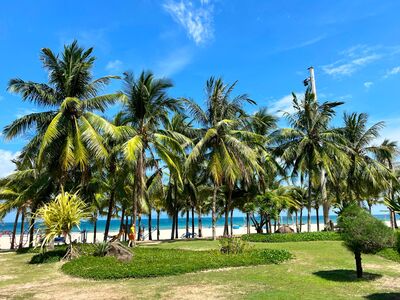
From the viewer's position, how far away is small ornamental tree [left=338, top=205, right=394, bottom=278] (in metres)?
10.3

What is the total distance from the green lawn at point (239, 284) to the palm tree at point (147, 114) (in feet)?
29.2

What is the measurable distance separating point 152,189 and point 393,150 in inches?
866

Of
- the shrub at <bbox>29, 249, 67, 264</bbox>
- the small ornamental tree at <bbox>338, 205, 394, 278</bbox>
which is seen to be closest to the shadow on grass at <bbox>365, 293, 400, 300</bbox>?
the small ornamental tree at <bbox>338, 205, 394, 278</bbox>

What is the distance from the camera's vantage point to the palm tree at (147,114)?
2134cm

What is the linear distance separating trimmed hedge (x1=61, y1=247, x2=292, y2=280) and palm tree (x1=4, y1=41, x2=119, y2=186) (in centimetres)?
616

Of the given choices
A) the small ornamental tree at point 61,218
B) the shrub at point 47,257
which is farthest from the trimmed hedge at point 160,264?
the shrub at point 47,257

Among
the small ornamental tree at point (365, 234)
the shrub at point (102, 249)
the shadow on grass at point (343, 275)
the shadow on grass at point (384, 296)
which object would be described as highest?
the small ornamental tree at point (365, 234)

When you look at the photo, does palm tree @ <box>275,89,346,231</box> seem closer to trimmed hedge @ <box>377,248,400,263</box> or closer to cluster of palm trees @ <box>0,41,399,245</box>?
cluster of palm trees @ <box>0,41,399,245</box>

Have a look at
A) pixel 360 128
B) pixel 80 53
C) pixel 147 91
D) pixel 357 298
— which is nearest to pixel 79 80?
pixel 80 53

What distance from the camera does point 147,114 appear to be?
864 inches

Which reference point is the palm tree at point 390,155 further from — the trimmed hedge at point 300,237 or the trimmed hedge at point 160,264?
the trimmed hedge at point 160,264

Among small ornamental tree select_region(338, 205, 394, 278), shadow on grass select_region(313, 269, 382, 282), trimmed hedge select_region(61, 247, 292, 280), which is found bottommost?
shadow on grass select_region(313, 269, 382, 282)

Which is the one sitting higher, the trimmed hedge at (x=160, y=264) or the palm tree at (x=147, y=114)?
the palm tree at (x=147, y=114)

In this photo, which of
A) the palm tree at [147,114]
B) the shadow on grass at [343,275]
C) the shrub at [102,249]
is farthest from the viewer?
the palm tree at [147,114]
